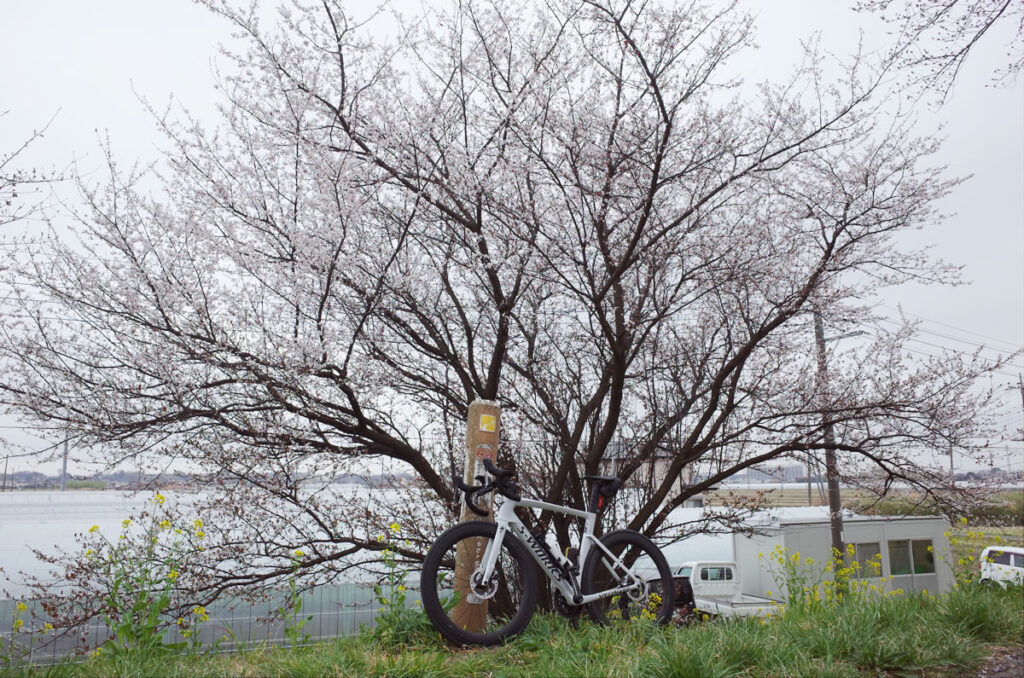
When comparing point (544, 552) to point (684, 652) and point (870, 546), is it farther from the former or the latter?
point (870, 546)

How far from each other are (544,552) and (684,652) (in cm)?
99

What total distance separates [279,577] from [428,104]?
4448mm

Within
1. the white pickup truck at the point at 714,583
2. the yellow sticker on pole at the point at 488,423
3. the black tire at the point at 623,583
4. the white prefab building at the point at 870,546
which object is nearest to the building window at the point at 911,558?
the white prefab building at the point at 870,546

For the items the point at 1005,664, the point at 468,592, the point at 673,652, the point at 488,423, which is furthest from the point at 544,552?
the point at 1005,664

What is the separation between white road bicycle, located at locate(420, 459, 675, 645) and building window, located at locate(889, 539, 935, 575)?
37.1 feet

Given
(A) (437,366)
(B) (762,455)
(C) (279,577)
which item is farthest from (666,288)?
(C) (279,577)

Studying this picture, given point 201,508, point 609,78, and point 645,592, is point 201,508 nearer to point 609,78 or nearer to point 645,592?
point 645,592

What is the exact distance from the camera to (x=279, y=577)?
19.0 feet

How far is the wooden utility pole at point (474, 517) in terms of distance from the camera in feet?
10.7

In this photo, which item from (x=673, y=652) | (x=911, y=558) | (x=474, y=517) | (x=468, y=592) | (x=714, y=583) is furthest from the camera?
(x=714, y=583)

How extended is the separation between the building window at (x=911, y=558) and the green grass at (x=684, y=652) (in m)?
11.0

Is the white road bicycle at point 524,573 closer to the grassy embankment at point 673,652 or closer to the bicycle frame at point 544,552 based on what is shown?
the bicycle frame at point 544,552

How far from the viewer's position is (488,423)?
3598 mm

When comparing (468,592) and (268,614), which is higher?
(468,592)
